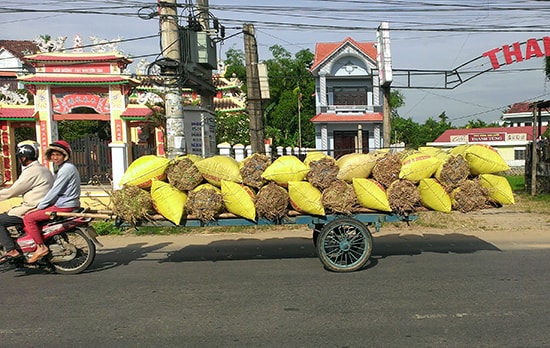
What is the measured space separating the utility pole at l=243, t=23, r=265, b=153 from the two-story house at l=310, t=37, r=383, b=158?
56.1ft

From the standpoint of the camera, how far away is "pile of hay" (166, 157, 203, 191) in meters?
5.45

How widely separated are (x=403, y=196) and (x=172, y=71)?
5.23 meters

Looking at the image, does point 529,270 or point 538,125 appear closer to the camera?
point 529,270

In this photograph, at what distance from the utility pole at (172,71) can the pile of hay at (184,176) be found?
3072 millimetres

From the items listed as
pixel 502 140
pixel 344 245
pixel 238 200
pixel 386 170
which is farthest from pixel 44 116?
pixel 502 140

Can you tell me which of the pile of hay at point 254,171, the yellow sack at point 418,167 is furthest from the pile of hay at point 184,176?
the yellow sack at point 418,167

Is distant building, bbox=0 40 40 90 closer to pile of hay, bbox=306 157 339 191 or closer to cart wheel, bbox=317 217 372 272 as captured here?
pile of hay, bbox=306 157 339 191

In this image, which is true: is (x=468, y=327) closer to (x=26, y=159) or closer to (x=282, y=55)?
(x=26, y=159)

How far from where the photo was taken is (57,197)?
5.58 metres

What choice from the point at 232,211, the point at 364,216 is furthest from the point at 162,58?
the point at 364,216

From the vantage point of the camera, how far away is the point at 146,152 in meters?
13.2

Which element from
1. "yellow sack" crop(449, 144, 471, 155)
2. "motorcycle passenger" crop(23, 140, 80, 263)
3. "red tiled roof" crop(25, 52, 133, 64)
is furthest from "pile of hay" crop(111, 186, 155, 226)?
"red tiled roof" crop(25, 52, 133, 64)

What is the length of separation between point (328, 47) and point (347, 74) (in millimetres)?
2976

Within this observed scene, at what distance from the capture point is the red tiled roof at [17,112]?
55.9 ft
